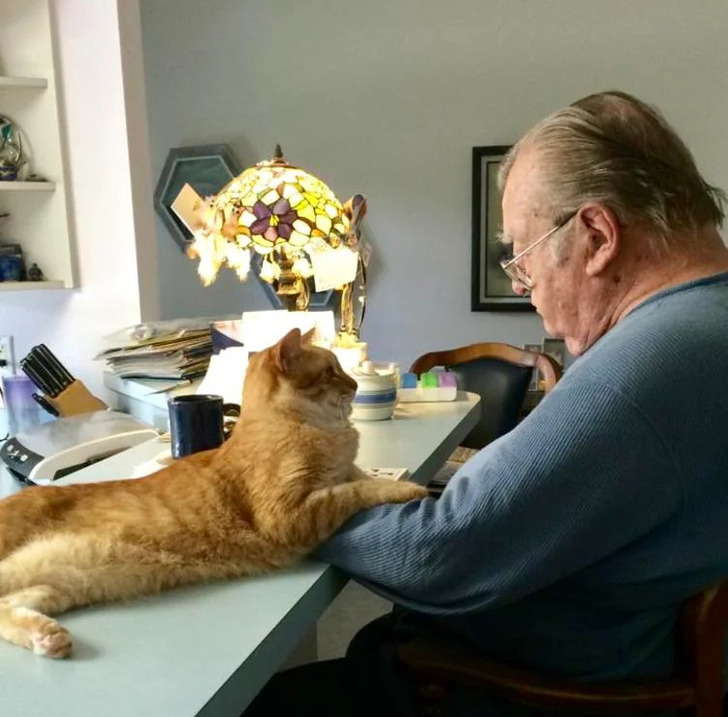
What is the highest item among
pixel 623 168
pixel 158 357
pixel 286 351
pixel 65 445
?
pixel 623 168

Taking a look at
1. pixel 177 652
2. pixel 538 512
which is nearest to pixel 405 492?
pixel 538 512

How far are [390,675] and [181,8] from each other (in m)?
2.96

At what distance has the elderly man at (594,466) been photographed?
735 millimetres

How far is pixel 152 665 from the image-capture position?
0.63 metres

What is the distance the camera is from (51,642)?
64 cm

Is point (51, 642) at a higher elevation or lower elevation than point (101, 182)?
lower

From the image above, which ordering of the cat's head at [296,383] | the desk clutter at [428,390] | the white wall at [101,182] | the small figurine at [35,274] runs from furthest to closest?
the small figurine at [35,274] → the white wall at [101,182] → the desk clutter at [428,390] → the cat's head at [296,383]

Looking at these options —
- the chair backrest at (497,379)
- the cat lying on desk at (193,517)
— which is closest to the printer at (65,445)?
the cat lying on desk at (193,517)

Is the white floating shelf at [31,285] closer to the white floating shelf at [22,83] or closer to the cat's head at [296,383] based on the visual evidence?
the white floating shelf at [22,83]

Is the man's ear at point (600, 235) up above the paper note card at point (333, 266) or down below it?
above

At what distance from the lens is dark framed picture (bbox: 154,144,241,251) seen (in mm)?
3080

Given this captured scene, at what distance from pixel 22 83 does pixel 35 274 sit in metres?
0.48

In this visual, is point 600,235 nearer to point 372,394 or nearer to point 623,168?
point 623,168

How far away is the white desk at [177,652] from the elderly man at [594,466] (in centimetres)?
10
